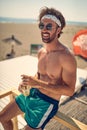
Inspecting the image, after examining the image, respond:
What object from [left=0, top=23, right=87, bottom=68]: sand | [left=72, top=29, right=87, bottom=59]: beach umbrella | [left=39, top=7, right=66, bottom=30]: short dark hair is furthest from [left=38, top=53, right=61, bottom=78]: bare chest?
[left=0, top=23, right=87, bottom=68]: sand

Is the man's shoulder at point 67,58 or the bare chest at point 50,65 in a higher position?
the man's shoulder at point 67,58

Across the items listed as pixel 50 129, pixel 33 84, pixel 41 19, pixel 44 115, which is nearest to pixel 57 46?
pixel 41 19

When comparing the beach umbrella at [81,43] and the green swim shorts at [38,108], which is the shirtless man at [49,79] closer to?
the green swim shorts at [38,108]

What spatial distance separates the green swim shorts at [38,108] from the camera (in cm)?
193

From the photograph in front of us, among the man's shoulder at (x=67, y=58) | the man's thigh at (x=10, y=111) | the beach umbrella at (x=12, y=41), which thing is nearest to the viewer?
the man's shoulder at (x=67, y=58)

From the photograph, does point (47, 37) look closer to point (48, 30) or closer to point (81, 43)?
point (48, 30)

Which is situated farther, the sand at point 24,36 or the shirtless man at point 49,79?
the sand at point 24,36

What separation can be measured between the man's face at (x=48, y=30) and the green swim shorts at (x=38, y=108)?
1.85 ft

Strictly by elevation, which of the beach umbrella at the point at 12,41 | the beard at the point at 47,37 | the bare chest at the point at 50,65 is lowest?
the beach umbrella at the point at 12,41

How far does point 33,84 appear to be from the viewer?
1.69 metres

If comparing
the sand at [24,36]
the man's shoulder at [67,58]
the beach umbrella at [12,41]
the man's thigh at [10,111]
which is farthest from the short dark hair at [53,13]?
the beach umbrella at [12,41]

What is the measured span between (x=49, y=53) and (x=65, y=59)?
283 millimetres

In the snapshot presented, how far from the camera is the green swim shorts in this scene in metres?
1.93

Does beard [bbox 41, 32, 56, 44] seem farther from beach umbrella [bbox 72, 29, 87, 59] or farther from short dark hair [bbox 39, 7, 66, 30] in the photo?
beach umbrella [bbox 72, 29, 87, 59]
